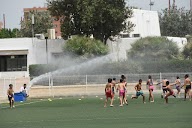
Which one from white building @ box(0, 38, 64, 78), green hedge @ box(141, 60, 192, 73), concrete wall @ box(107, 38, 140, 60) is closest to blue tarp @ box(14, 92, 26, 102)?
green hedge @ box(141, 60, 192, 73)

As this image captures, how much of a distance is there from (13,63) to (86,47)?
405 inches

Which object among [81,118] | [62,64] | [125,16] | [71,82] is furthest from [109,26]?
[81,118]

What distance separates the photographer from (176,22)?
9262 cm

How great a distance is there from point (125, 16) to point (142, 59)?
538 cm

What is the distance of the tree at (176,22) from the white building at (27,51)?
36416 mm

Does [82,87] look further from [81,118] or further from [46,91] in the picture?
[81,118]

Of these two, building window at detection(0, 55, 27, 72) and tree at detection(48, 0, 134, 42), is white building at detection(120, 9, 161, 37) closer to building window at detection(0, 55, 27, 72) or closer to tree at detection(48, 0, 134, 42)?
tree at detection(48, 0, 134, 42)

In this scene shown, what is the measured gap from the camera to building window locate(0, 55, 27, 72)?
6034 centimetres

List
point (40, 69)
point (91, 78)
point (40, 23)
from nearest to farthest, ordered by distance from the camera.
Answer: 1. point (91, 78)
2. point (40, 69)
3. point (40, 23)

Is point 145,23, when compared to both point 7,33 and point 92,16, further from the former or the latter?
point 7,33

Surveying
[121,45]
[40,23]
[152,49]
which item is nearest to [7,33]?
[40,23]

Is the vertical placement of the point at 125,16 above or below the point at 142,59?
above

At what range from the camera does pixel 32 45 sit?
59594 mm

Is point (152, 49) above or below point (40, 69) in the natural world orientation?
above
